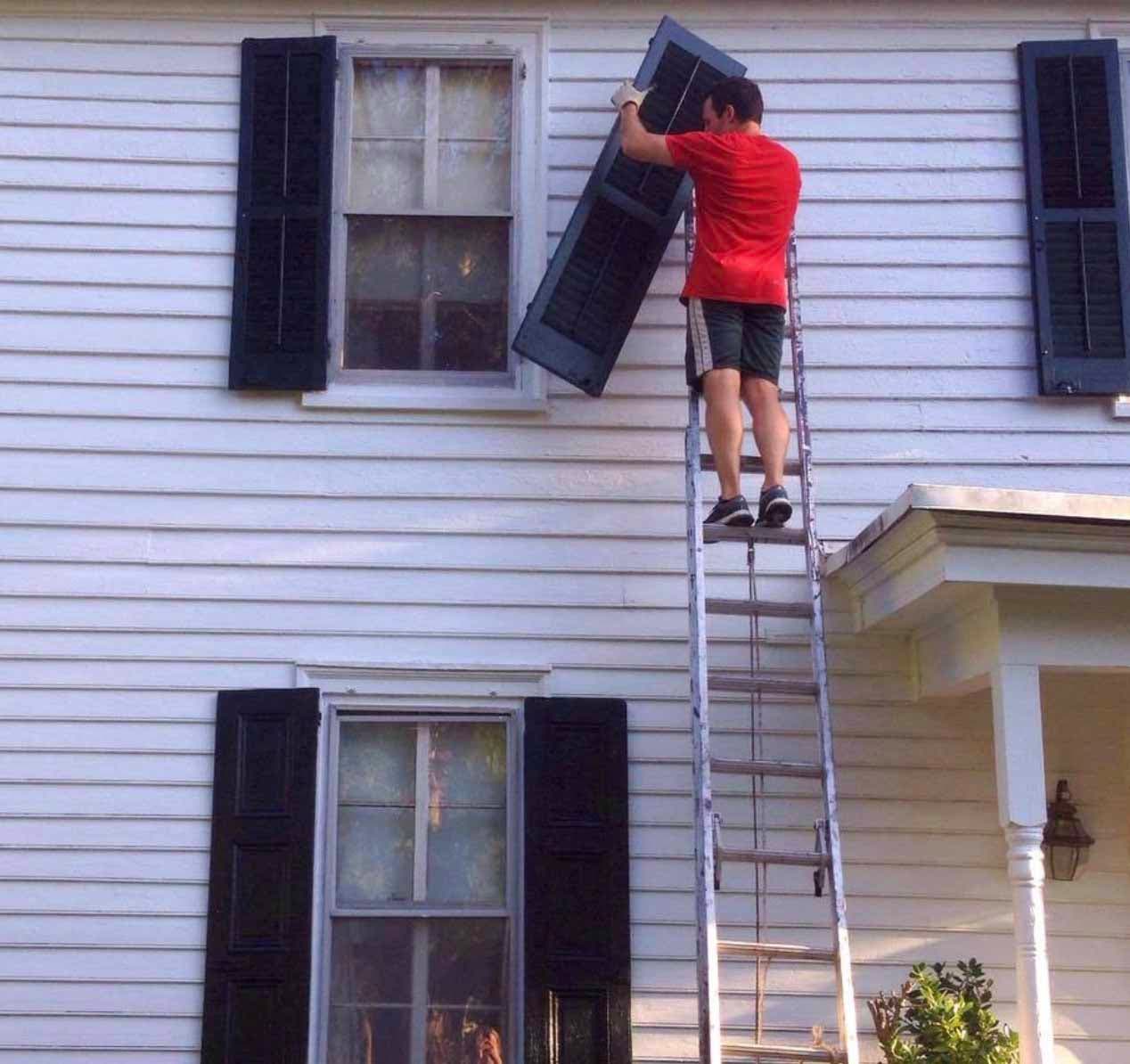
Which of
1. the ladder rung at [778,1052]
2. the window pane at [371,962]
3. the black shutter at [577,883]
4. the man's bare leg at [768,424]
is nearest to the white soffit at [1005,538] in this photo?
the man's bare leg at [768,424]

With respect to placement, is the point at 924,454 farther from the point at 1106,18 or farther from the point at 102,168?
the point at 102,168

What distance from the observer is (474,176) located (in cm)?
704

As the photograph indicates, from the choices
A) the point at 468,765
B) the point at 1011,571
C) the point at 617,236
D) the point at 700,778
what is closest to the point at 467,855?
the point at 468,765

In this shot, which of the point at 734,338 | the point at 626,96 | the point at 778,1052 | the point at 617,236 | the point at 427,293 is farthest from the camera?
the point at 427,293

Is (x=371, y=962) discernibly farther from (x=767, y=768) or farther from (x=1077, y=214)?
(x=1077, y=214)

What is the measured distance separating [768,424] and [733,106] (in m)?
1.21

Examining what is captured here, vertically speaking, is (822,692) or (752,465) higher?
(752,465)

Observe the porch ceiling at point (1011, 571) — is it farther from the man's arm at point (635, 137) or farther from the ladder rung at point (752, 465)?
the man's arm at point (635, 137)

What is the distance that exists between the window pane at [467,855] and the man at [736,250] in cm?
155

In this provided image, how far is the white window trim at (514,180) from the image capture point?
6.69 metres

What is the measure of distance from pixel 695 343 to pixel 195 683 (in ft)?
7.30

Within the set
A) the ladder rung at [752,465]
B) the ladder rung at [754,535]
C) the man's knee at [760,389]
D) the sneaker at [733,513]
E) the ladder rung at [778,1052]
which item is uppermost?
the man's knee at [760,389]

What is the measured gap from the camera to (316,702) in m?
6.34

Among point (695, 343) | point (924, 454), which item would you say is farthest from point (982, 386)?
point (695, 343)
